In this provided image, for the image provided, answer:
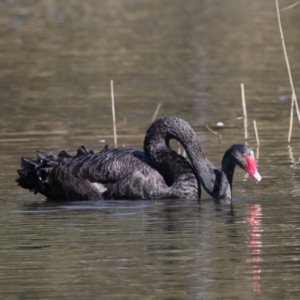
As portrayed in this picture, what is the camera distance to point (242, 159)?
11.3 meters

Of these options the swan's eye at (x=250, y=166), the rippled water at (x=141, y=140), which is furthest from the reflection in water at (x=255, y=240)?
the swan's eye at (x=250, y=166)

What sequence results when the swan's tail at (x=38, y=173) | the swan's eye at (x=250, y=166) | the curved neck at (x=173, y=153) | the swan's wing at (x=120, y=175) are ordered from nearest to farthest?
the swan's eye at (x=250, y=166) < the swan's wing at (x=120, y=175) < the curved neck at (x=173, y=153) < the swan's tail at (x=38, y=173)

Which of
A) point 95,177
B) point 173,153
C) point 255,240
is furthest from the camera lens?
point 173,153

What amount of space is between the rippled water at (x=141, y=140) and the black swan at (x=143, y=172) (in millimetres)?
190

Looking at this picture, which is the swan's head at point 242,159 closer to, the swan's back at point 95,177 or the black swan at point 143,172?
the black swan at point 143,172

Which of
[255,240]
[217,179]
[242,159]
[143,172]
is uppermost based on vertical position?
[242,159]

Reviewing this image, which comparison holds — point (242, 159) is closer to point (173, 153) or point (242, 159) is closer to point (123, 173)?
point (173, 153)

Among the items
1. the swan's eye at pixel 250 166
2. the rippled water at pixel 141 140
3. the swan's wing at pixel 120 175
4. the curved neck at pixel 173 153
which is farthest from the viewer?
the curved neck at pixel 173 153

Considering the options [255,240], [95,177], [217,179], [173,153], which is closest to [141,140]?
[173,153]

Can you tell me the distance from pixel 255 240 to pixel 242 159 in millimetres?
2199

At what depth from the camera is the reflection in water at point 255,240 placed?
25.6 ft

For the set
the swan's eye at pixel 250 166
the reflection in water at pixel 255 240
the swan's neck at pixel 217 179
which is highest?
the swan's eye at pixel 250 166

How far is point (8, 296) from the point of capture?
7.47 meters

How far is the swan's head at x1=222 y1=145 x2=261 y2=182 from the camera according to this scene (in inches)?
441
